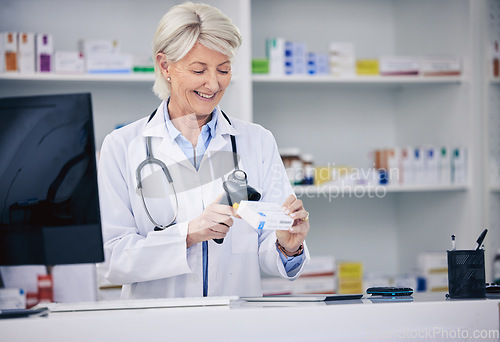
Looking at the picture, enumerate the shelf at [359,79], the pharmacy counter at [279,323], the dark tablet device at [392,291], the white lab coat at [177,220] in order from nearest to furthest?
1. the pharmacy counter at [279,323]
2. the dark tablet device at [392,291]
3. the white lab coat at [177,220]
4. the shelf at [359,79]

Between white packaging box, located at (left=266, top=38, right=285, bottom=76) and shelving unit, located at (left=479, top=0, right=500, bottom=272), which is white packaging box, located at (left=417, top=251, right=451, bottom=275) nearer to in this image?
shelving unit, located at (left=479, top=0, right=500, bottom=272)

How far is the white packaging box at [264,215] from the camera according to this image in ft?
4.17

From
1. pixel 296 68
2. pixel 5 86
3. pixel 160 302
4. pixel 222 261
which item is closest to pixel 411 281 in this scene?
pixel 296 68

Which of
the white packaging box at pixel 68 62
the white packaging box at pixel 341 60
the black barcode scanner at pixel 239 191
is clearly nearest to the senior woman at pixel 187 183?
the black barcode scanner at pixel 239 191

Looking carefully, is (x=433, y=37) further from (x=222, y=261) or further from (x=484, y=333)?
(x=484, y=333)

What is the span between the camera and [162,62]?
6.01ft

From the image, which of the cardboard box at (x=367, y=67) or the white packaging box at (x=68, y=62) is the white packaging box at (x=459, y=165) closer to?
the cardboard box at (x=367, y=67)

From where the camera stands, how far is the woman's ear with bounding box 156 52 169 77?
181cm

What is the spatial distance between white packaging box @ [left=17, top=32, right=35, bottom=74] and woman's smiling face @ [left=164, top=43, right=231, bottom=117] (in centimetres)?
126

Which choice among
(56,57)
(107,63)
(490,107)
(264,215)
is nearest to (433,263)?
(490,107)

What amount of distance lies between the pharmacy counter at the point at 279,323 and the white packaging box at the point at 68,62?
72.9 inches

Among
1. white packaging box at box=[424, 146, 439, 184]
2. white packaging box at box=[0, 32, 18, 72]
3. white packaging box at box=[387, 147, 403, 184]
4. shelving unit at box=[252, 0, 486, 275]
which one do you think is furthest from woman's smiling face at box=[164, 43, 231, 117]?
white packaging box at box=[424, 146, 439, 184]

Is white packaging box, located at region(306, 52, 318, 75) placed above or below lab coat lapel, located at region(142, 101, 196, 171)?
above

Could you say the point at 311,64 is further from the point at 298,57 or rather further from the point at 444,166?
the point at 444,166
